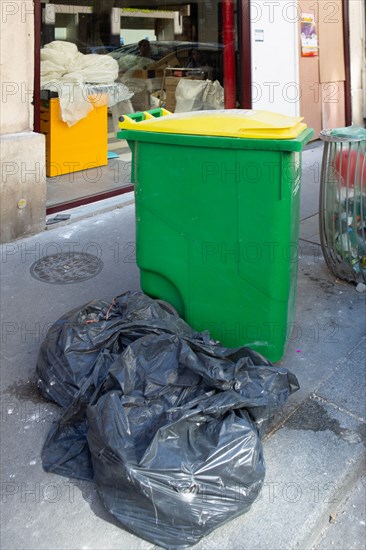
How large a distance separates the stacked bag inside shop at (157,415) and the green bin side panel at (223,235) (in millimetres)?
189

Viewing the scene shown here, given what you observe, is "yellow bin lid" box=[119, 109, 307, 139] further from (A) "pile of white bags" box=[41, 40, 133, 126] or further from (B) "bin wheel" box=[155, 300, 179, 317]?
(A) "pile of white bags" box=[41, 40, 133, 126]

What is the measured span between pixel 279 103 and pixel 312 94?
1022 mm

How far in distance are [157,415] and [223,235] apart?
1.01 m

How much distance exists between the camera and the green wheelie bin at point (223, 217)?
9.49ft

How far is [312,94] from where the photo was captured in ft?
29.6

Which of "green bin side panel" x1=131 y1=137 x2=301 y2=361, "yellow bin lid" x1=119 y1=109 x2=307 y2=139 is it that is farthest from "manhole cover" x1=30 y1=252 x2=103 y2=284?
"yellow bin lid" x1=119 y1=109 x2=307 y2=139

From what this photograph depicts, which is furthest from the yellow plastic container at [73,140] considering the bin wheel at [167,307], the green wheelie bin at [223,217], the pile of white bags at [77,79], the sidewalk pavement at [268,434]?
the bin wheel at [167,307]

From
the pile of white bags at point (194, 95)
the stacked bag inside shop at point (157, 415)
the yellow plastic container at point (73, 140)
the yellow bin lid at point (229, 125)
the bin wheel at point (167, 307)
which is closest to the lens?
the stacked bag inside shop at point (157, 415)

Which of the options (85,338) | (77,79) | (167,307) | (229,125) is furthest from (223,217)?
(77,79)

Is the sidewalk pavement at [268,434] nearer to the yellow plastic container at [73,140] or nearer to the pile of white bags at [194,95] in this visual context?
the yellow plastic container at [73,140]

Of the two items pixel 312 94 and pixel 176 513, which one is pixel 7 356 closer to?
pixel 176 513

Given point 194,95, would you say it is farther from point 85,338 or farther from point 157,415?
point 157,415

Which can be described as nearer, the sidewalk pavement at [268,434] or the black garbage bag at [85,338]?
the sidewalk pavement at [268,434]

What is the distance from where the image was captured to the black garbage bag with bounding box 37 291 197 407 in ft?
9.46
